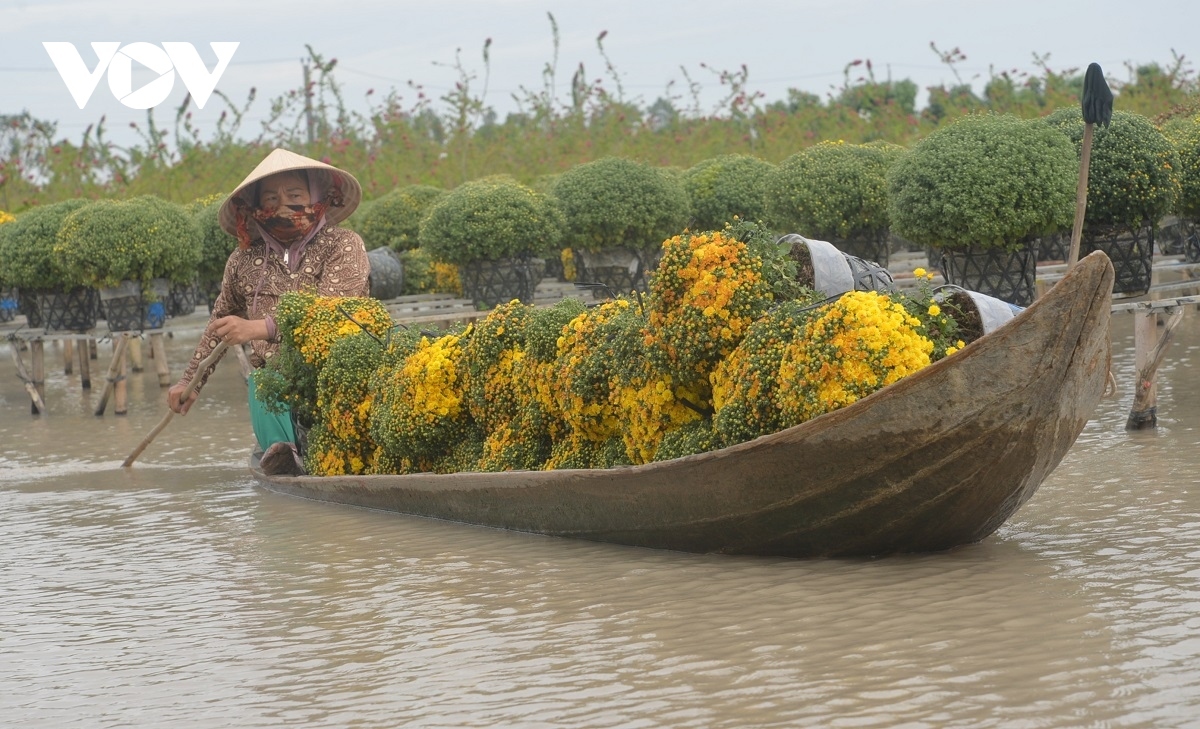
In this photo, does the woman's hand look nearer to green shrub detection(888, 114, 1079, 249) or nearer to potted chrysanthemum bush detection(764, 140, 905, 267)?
green shrub detection(888, 114, 1079, 249)

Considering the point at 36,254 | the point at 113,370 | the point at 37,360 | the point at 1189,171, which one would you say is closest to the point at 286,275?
the point at 113,370

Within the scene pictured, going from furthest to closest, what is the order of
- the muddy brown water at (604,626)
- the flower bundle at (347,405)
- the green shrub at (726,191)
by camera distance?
the green shrub at (726,191) < the flower bundle at (347,405) < the muddy brown water at (604,626)

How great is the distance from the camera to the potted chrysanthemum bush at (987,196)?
843cm

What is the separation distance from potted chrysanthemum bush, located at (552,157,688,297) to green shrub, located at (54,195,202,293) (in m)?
3.62

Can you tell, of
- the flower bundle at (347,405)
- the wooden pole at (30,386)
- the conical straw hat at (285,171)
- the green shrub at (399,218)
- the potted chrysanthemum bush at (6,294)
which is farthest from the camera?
the green shrub at (399,218)

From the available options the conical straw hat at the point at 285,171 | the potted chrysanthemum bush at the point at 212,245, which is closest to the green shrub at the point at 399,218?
the potted chrysanthemum bush at the point at 212,245

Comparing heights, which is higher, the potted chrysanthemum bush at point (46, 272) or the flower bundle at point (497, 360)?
the potted chrysanthemum bush at point (46, 272)

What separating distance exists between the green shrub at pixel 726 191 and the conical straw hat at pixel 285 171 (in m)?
5.63

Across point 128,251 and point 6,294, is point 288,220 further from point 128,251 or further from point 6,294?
point 6,294

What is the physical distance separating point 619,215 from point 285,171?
474 centimetres

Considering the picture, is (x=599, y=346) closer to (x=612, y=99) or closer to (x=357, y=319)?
(x=357, y=319)

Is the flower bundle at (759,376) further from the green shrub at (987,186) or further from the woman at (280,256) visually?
the woman at (280,256)

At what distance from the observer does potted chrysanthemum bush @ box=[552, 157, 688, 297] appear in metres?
12.7

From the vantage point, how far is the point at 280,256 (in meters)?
8.58
